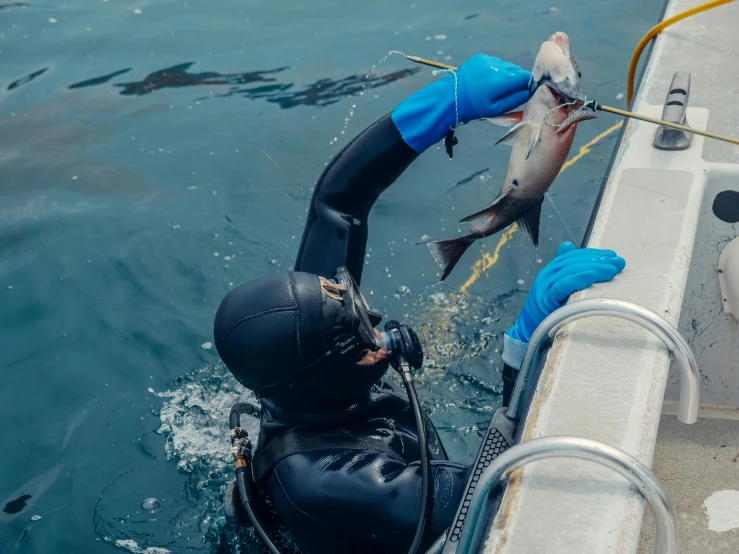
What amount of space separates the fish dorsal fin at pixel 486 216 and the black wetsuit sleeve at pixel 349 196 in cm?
43

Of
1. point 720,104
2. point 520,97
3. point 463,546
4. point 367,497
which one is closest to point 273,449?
point 367,497

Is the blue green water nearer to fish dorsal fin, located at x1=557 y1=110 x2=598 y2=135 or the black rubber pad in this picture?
the black rubber pad

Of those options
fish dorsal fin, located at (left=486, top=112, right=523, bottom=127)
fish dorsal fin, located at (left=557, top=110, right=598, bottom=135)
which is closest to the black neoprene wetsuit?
fish dorsal fin, located at (left=486, top=112, right=523, bottom=127)

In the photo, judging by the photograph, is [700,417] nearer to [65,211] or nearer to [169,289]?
[169,289]

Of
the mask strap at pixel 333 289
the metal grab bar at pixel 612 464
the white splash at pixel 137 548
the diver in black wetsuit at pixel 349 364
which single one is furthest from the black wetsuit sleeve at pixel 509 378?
the white splash at pixel 137 548

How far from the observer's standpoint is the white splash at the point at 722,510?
248 cm

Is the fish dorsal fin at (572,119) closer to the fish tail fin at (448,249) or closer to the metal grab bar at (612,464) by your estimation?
the fish tail fin at (448,249)

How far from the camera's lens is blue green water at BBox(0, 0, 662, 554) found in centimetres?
380

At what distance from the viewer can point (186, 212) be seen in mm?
5410

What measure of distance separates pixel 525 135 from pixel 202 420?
7.85ft

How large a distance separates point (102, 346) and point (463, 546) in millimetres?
3410

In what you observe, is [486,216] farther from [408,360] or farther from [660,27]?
[660,27]

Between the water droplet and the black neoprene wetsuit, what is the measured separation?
1.10 m

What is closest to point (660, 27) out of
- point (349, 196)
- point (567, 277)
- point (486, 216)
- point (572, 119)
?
point (572, 119)
